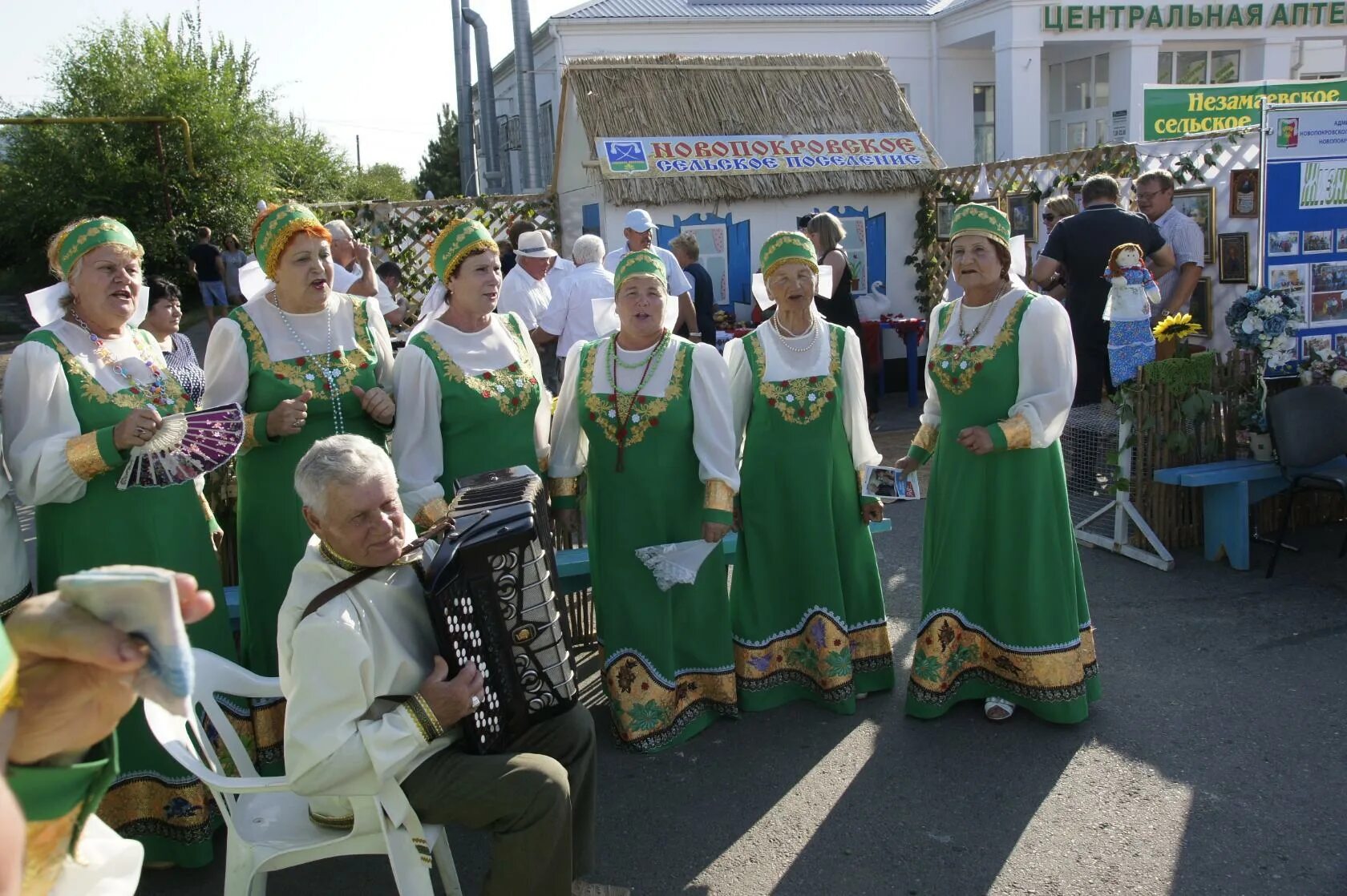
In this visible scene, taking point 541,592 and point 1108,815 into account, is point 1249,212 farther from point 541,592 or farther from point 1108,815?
point 541,592

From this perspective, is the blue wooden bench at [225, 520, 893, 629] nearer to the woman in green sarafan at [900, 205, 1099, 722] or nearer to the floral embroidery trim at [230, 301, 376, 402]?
the woman in green sarafan at [900, 205, 1099, 722]

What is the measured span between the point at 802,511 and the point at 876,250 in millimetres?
7929

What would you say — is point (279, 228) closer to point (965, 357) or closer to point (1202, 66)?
point (965, 357)

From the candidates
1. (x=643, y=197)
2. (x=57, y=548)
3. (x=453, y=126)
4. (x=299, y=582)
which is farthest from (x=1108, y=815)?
(x=453, y=126)

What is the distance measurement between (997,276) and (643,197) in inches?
281

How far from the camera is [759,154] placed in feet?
37.3

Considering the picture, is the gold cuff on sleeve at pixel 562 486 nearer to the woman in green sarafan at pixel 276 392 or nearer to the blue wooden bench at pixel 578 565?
the blue wooden bench at pixel 578 565

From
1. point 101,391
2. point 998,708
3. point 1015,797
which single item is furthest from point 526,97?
point 1015,797

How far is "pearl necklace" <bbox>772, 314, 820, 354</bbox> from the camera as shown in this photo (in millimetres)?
4336

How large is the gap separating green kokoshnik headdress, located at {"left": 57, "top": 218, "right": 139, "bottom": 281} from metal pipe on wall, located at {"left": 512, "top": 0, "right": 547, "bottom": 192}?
16.4 m

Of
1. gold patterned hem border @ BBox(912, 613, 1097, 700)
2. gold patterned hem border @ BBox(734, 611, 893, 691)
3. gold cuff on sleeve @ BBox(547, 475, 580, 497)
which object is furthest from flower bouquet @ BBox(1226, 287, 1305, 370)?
gold cuff on sleeve @ BBox(547, 475, 580, 497)

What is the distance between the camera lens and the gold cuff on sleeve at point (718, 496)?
13.4 ft

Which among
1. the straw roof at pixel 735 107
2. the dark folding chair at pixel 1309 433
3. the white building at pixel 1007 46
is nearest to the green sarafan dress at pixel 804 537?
the dark folding chair at pixel 1309 433

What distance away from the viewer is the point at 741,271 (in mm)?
11531
